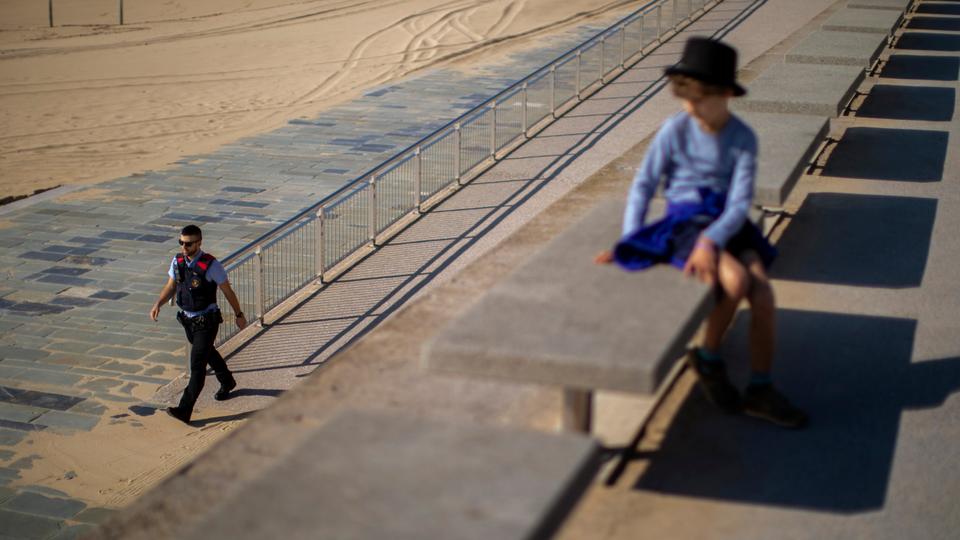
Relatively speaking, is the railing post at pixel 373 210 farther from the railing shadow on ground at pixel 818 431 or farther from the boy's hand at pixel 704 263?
the boy's hand at pixel 704 263

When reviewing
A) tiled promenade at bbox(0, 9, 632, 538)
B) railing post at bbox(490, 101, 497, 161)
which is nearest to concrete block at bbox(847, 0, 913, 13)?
railing post at bbox(490, 101, 497, 161)

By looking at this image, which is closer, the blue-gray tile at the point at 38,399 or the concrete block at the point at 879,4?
the blue-gray tile at the point at 38,399

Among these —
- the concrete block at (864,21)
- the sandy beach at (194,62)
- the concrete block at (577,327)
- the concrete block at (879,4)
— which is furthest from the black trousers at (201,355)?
the concrete block at (879,4)

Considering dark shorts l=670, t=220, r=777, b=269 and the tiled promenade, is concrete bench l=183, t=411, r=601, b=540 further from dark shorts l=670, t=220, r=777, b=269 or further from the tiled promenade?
the tiled promenade

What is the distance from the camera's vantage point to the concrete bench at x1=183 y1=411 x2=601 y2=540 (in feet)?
10.3

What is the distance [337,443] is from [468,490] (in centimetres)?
50

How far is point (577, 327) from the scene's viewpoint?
4332mm

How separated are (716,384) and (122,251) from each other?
1180cm

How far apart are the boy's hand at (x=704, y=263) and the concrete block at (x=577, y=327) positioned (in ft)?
0.19

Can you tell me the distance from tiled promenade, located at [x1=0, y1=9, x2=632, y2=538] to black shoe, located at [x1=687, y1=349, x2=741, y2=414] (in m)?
5.63

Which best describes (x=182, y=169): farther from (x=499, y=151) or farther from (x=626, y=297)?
(x=626, y=297)

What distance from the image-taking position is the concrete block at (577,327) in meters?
4.05

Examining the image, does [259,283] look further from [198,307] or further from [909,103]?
[909,103]

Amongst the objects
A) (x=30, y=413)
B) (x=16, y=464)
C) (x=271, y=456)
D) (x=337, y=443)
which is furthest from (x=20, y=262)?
(x=337, y=443)
